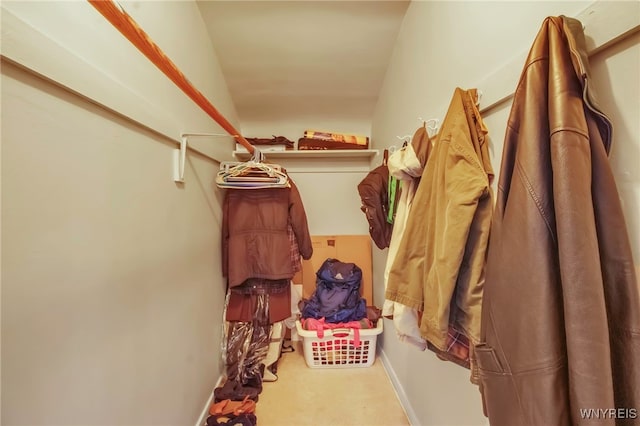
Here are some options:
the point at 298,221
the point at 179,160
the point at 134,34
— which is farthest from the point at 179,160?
the point at 298,221

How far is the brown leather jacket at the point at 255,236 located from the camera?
5.95 feet

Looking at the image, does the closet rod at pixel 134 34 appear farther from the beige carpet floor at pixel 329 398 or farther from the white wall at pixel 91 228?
the beige carpet floor at pixel 329 398

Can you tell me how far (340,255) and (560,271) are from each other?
2.12 metres

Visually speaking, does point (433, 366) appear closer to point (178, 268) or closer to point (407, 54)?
point (178, 268)

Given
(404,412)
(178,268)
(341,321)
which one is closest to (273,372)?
(341,321)

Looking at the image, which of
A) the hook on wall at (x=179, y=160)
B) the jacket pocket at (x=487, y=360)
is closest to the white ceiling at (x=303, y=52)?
the hook on wall at (x=179, y=160)

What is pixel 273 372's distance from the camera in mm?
1958

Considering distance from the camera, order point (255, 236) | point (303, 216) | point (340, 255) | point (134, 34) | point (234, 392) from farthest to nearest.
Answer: point (340, 255)
point (303, 216)
point (255, 236)
point (234, 392)
point (134, 34)

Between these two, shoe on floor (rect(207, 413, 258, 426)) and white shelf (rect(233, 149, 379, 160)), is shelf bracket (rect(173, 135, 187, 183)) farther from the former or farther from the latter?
shoe on floor (rect(207, 413, 258, 426))

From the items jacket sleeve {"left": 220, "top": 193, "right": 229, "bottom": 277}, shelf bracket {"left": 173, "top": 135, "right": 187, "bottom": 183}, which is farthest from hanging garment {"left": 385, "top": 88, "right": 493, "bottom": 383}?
jacket sleeve {"left": 220, "top": 193, "right": 229, "bottom": 277}

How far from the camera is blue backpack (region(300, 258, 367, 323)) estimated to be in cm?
209

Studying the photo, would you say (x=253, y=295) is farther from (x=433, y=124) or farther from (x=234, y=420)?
(x=433, y=124)

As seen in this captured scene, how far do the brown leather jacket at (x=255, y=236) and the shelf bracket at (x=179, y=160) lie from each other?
0.61m

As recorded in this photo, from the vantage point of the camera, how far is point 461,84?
102 cm
